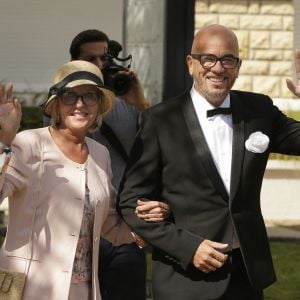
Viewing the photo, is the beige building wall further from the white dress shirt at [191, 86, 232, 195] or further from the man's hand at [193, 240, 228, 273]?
the man's hand at [193, 240, 228, 273]

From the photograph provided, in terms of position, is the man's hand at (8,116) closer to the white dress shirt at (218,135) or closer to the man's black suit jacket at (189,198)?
the man's black suit jacket at (189,198)

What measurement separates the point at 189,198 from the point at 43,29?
16.2m

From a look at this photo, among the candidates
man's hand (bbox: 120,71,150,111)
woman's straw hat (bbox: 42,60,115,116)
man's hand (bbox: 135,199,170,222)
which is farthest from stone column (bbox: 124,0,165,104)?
man's hand (bbox: 135,199,170,222)

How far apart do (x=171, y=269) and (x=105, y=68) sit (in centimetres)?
143

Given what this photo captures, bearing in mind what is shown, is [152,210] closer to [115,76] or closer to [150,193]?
[150,193]

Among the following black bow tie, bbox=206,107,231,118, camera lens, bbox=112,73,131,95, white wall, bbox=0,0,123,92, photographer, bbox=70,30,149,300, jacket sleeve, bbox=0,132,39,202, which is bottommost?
white wall, bbox=0,0,123,92

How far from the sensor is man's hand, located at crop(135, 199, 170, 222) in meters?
4.58

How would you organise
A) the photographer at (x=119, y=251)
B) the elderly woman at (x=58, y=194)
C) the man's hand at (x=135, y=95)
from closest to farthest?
the elderly woman at (x=58, y=194), the photographer at (x=119, y=251), the man's hand at (x=135, y=95)

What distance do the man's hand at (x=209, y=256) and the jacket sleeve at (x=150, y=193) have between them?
25mm

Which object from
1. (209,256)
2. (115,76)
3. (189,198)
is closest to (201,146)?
(189,198)

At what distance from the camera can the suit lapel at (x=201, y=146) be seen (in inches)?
181

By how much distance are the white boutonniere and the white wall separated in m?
15.3

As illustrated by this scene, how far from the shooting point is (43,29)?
20.5m

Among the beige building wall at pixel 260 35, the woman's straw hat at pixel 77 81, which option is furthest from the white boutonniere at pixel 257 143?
the beige building wall at pixel 260 35
